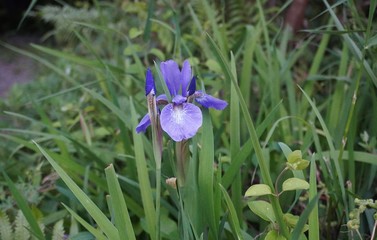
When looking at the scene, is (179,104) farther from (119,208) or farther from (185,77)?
(119,208)

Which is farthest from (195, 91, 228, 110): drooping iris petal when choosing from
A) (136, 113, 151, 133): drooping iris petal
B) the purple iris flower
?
(136, 113, 151, 133): drooping iris petal

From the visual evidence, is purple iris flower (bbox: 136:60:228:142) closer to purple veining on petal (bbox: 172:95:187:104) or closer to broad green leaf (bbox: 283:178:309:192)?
purple veining on petal (bbox: 172:95:187:104)

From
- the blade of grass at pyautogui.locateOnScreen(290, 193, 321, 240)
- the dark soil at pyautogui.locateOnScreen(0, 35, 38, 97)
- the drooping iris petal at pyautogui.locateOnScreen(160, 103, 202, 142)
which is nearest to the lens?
the blade of grass at pyautogui.locateOnScreen(290, 193, 321, 240)

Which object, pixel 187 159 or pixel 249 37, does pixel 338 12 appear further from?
pixel 187 159

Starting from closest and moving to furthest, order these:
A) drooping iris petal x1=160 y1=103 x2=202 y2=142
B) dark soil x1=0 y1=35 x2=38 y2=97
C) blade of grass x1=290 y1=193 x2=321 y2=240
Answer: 1. blade of grass x1=290 y1=193 x2=321 y2=240
2. drooping iris petal x1=160 y1=103 x2=202 y2=142
3. dark soil x1=0 y1=35 x2=38 y2=97

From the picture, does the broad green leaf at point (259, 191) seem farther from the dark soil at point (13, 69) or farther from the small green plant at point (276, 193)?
the dark soil at point (13, 69)

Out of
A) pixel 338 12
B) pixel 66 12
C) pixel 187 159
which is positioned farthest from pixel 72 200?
pixel 66 12
